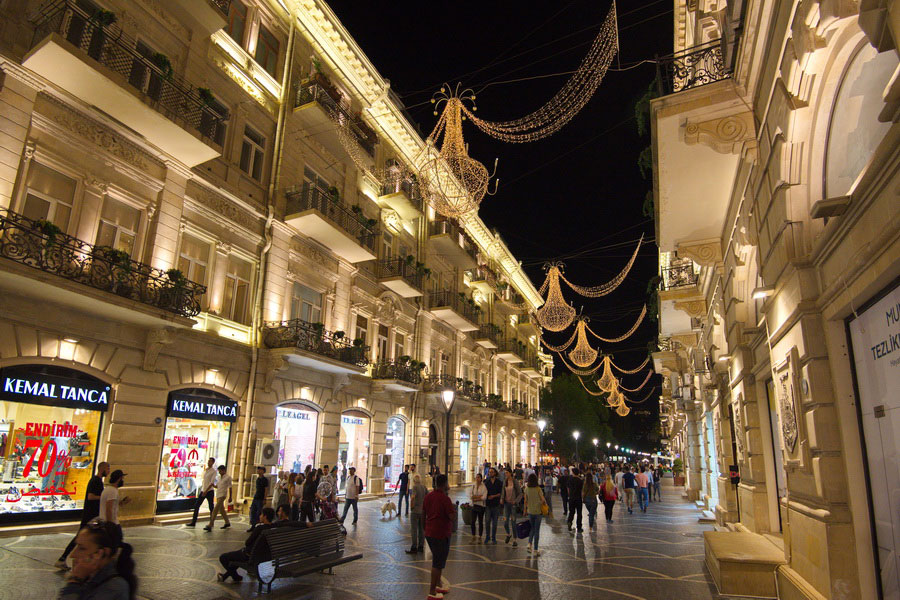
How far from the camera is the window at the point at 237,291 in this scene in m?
16.3

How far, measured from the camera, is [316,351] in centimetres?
1772

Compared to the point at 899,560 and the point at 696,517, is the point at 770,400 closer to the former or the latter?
the point at 899,560

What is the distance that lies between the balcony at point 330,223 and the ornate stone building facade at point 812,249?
1175 centimetres

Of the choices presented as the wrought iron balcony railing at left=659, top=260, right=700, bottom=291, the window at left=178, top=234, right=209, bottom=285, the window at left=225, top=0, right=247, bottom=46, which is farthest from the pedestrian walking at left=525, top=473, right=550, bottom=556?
the window at left=225, top=0, right=247, bottom=46

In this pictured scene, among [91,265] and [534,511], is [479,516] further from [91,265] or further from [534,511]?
[91,265]

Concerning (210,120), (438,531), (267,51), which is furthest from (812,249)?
(267,51)

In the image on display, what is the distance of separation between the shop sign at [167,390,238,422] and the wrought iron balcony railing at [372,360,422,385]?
302 inches

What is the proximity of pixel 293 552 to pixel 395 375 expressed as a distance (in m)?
15.3

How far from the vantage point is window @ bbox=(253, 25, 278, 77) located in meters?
18.2

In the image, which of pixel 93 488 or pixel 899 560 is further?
pixel 93 488

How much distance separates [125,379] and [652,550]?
12469 mm

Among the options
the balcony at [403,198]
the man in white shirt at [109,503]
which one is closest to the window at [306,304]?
the balcony at [403,198]

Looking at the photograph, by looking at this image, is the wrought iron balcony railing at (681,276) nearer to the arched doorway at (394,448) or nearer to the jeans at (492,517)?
the jeans at (492,517)

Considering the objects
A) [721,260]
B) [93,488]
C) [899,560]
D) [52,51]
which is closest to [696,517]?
[721,260]
